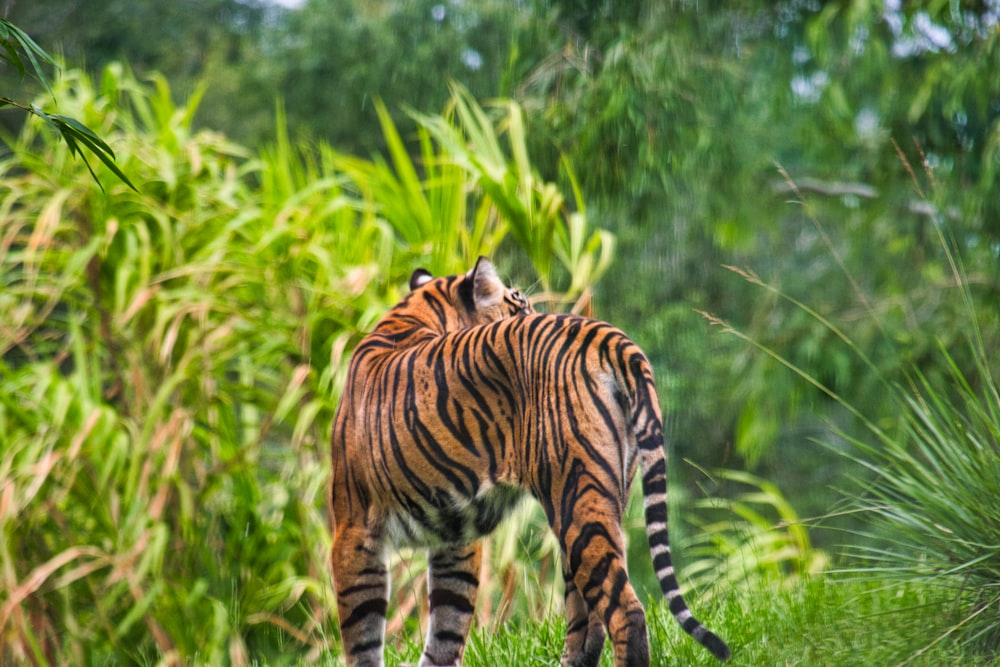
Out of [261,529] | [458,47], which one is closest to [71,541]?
[261,529]

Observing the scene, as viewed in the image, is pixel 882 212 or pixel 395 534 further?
pixel 882 212

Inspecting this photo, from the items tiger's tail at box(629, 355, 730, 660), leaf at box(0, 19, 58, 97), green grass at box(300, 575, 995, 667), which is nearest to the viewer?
leaf at box(0, 19, 58, 97)

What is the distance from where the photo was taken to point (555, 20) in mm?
7008

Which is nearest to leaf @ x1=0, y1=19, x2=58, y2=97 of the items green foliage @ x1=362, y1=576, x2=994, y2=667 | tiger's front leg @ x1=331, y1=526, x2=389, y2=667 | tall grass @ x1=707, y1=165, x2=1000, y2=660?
tiger's front leg @ x1=331, y1=526, x2=389, y2=667

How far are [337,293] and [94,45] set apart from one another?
40.7 ft

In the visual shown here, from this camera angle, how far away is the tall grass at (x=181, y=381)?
4555 mm

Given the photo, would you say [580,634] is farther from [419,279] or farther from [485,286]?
[419,279]

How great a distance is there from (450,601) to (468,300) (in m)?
0.83

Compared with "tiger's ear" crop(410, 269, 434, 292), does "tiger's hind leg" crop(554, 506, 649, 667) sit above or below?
below

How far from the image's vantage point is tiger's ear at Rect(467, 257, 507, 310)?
9.55ft

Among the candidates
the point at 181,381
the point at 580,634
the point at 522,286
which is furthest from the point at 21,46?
the point at 522,286

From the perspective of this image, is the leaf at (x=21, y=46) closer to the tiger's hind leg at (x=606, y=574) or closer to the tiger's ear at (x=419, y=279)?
the tiger's hind leg at (x=606, y=574)

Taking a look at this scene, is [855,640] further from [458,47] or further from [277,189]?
[458,47]

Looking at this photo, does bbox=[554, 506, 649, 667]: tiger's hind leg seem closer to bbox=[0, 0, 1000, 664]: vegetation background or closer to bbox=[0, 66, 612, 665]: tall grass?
bbox=[0, 0, 1000, 664]: vegetation background
